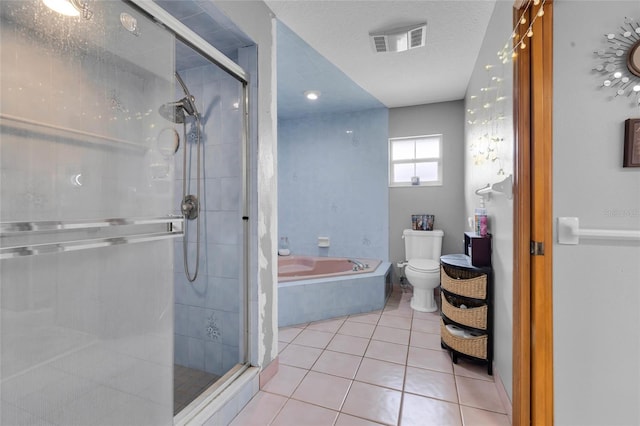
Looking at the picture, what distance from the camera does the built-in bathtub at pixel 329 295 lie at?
263 centimetres

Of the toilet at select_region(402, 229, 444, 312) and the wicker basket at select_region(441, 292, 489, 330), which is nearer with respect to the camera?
the wicker basket at select_region(441, 292, 489, 330)

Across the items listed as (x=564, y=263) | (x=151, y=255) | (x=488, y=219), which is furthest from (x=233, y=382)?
(x=488, y=219)

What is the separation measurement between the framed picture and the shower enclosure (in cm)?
190

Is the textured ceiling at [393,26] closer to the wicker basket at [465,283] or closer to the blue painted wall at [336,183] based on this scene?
the blue painted wall at [336,183]

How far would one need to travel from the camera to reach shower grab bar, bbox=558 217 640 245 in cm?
119

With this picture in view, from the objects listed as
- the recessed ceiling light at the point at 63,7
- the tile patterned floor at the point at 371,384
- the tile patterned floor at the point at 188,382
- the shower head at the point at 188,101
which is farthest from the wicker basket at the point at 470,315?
the recessed ceiling light at the point at 63,7

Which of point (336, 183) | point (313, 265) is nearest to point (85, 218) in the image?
point (313, 265)

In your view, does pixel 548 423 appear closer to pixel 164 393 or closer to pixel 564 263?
pixel 564 263

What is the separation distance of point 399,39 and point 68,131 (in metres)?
2.13

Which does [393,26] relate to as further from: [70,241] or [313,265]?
[313,265]

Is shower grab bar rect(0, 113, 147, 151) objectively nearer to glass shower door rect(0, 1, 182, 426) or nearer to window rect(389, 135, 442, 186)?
glass shower door rect(0, 1, 182, 426)

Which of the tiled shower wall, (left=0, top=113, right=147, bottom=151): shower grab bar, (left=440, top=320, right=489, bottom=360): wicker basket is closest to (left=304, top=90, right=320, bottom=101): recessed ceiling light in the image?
the tiled shower wall

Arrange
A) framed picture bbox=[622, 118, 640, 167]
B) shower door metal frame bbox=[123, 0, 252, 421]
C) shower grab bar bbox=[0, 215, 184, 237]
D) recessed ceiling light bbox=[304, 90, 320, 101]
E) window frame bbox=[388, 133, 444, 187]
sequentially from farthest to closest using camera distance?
window frame bbox=[388, 133, 444, 187] → recessed ceiling light bbox=[304, 90, 320, 101] → shower door metal frame bbox=[123, 0, 252, 421] → framed picture bbox=[622, 118, 640, 167] → shower grab bar bbox=[0, 215, 184, 237]

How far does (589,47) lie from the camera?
47.9 inches
